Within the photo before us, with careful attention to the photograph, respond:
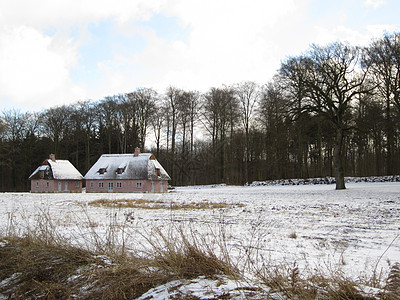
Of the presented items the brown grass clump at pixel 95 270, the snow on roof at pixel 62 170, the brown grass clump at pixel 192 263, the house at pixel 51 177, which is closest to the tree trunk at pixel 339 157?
the brown grass clump at pixel 95 270

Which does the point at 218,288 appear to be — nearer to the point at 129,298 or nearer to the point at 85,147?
the point at 129,298

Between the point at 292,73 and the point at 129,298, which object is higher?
the point at 292,73

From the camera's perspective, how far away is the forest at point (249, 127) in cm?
2662

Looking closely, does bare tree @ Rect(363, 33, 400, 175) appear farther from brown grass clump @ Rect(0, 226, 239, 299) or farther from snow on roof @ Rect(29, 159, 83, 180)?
snow on roof @ Rect(29, 159, 83, 180)

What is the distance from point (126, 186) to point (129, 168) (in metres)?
2.43

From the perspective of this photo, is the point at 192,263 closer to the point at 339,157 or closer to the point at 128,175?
the point at 339,157

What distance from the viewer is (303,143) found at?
4309 cm

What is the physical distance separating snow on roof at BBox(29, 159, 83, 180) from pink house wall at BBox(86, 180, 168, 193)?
5580 mm

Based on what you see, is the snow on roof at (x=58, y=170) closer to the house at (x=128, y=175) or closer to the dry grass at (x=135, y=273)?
the house at (x=128, y=175)

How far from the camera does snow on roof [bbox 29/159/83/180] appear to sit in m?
49.2

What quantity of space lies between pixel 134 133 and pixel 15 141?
66.1ft

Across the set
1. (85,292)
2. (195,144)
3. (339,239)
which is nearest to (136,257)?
(85,292)

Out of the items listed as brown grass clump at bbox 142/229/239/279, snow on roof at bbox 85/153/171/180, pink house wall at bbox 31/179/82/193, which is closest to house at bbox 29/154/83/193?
pink house wall at bbox 31/179/82/193

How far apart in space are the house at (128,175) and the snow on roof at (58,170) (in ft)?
18.3
